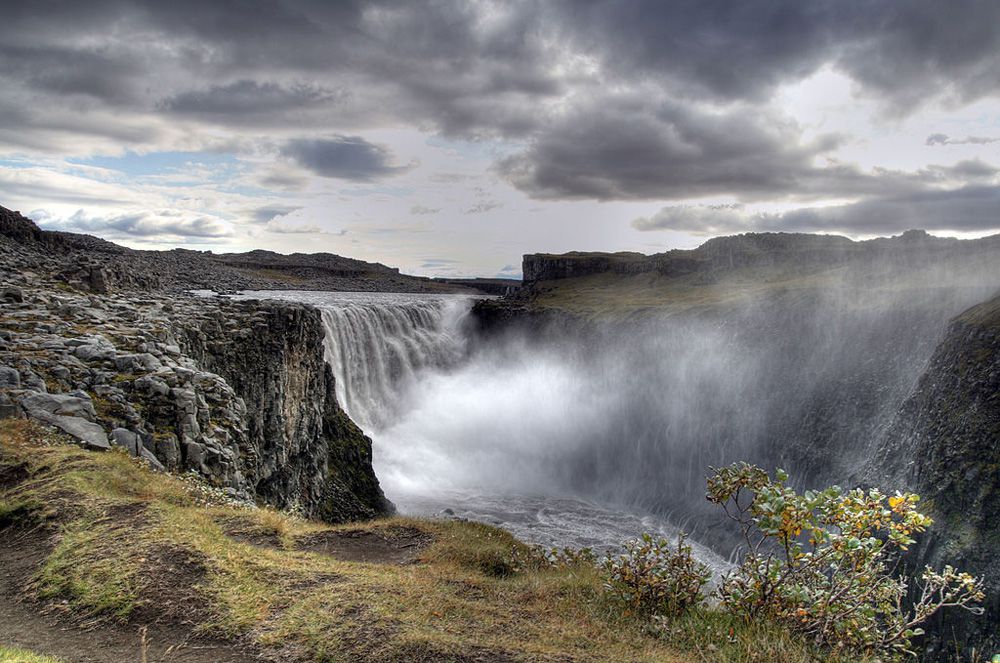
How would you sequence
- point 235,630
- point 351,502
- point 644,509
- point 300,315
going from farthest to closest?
point 644,509
point 351,502
point 300,315
point 235,630

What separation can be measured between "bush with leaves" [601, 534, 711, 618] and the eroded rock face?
26.7 ft

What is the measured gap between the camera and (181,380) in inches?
520

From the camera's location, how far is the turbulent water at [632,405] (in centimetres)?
3656

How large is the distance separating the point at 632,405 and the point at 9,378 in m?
47.0

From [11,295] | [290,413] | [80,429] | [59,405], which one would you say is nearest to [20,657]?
[80,429]

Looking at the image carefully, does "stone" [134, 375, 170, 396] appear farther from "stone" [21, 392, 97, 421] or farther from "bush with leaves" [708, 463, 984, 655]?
"bush with leaves" [708, 463, 984, 655]

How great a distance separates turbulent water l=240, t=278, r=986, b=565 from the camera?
36.6 metres

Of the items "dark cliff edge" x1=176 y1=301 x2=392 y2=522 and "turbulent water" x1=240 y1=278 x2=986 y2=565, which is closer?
"dark cliff edge" x1=176 y1=301 x2=392 y2=522

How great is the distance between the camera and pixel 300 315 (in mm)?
25281

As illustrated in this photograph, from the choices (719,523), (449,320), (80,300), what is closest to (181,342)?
(80,300)

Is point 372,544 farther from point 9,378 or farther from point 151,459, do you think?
point 9,378

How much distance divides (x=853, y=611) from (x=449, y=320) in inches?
2332

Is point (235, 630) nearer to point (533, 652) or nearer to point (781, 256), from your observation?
Answer: point (533, 652)

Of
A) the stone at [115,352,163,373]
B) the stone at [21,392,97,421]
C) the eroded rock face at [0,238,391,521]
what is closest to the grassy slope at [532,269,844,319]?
the eroded rock face at [0,238,391,521]
